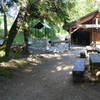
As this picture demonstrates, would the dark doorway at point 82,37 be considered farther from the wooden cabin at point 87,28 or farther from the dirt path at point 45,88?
the dirt path at point 45,88

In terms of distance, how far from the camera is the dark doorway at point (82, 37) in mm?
26922

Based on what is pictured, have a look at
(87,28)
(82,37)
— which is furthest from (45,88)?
(82,37)

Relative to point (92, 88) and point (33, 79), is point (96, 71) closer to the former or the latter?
point (92, 88)

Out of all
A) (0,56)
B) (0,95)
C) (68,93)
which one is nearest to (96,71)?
(68,93)

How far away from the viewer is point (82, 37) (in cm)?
2769

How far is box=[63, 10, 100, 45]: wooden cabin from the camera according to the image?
23438 millimetres

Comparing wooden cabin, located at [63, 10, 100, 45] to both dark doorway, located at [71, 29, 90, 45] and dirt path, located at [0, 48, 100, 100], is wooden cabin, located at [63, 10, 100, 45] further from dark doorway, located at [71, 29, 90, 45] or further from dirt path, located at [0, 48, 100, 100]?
dirt path, located at [0, 48, 100, 100]

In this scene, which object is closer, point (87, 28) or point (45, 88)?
point (45, 88)

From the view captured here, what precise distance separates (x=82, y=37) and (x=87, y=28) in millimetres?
2387

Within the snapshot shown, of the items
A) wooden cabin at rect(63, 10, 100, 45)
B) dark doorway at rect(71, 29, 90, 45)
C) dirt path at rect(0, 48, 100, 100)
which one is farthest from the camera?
dark doorway at rect(71, 29, 90, 45)

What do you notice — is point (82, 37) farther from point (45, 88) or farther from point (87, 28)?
point (45, 88)

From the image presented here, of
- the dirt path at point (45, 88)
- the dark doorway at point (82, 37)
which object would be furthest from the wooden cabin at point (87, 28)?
the dirt path at point (45, 88)

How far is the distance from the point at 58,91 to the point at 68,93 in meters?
0.41

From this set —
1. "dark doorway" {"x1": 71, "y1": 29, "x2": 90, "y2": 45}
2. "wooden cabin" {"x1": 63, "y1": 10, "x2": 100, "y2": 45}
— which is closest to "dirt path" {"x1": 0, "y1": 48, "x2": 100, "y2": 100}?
"wooden cabin" {"x1": 63, "y1": 10, "x2": 100, "y2": 45}
